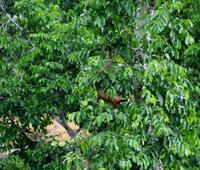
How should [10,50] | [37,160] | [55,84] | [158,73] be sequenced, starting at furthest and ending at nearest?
[37,160], [10,50], [55,84], [158,73]

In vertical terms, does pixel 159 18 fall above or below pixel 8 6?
below

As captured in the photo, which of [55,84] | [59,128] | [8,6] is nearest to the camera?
[55,84]

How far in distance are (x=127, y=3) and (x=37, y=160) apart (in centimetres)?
345

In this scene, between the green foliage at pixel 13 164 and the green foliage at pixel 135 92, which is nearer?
the green foliage at pixel 135 92

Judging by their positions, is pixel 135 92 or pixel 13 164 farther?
pixel 13 164

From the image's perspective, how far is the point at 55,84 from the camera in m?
5.20

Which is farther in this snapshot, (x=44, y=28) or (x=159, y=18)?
(x=44, y=28)

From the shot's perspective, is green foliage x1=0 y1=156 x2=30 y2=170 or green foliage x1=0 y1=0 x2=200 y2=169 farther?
green foliage x1=0 y1=156 x2=30 y2=170

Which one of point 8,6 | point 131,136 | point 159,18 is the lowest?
point 131,136

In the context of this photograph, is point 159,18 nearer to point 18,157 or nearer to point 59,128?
point 18,157

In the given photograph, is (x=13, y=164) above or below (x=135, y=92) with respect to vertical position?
above

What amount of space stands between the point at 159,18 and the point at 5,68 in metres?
3.15

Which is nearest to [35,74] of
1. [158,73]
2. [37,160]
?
[37,160]

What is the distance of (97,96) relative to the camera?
3.18 metres
